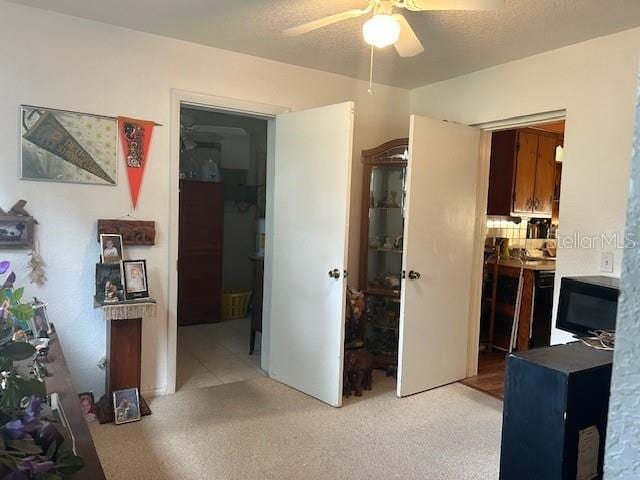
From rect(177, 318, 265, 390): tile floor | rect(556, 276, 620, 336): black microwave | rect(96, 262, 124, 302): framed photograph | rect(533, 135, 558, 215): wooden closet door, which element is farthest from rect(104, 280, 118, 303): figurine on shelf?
rect(533, 135, 558, 215): wooden closet door

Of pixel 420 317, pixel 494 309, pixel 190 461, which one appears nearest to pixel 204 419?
pixel 190 461

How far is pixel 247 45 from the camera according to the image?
3.14 m

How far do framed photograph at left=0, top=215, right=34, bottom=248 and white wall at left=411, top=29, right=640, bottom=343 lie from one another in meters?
3.23

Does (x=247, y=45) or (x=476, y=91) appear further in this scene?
(x=476, y=91)

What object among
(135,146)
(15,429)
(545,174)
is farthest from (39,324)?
(545,174)

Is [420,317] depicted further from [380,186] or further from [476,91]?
[476,91]

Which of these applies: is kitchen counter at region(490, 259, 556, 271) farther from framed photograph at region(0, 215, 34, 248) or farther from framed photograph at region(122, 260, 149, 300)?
framed photograph at region(0, 215, 34, 248)

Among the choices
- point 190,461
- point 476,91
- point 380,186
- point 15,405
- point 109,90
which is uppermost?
point 476,91

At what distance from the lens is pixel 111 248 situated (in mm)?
2893

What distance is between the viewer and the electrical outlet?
2.70 meters

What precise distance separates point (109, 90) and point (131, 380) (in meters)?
1.83

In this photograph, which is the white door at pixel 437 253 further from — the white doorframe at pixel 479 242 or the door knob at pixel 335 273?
the door knob at pixel 335 273

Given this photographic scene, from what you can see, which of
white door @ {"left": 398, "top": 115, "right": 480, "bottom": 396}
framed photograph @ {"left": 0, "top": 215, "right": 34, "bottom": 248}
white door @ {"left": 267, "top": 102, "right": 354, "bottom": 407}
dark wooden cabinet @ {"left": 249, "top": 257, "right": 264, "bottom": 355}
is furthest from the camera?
dark wooden cabinet @ {"left": 249, "top": 257, "right": 264, "bottom": 355}

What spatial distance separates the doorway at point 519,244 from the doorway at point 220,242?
7.29ft
